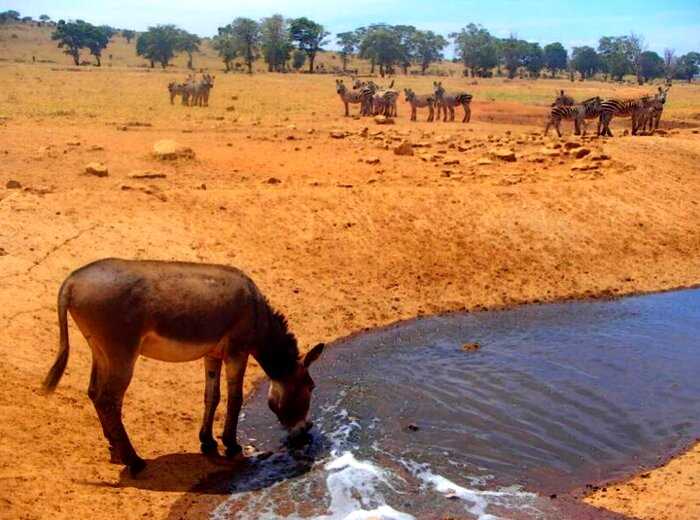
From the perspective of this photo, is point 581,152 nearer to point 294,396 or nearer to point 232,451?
point 294,396

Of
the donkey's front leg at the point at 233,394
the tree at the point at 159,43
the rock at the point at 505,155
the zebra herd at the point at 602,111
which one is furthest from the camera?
the tree at the point at 159,43

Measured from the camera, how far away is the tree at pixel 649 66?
73.3 meters

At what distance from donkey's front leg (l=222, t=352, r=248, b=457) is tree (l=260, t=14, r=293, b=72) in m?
62.6

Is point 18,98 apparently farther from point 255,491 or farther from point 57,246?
point 255,491

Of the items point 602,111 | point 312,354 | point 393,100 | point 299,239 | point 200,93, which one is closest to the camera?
point 312,354

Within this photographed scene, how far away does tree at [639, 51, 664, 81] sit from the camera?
73.3 metres

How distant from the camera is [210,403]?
7332 mm

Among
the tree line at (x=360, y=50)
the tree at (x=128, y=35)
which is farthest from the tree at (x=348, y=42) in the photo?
the tree at (x=128, y=35)

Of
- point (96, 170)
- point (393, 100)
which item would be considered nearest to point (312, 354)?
point (96, 170)

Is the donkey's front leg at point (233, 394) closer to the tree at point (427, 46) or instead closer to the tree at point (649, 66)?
the tree at point (649, 66)

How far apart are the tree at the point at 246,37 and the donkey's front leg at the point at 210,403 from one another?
216 ft

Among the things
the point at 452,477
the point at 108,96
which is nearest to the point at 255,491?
the point at 452,477

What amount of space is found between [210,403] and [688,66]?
3337 inches

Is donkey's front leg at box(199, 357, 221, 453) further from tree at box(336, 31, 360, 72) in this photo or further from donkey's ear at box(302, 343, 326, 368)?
tree at box(336, 31, 360, 72)
